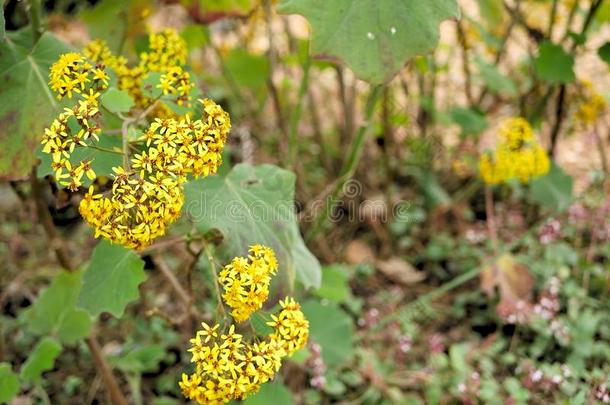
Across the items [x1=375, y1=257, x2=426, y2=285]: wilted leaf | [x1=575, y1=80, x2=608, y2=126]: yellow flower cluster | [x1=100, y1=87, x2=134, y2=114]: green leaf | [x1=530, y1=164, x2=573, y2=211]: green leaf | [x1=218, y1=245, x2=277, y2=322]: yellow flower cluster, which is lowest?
[x1=375, y1=257, x2=426, y2=285]: wilted leaf

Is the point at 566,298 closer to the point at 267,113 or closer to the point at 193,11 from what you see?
the point at 193,11

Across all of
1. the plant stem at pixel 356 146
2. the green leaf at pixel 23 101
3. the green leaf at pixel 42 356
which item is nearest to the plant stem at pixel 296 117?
the plant stem at pixel 356 146

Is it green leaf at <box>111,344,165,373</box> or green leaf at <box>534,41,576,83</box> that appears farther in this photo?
green leaf at <box>534,41,576,83</box>

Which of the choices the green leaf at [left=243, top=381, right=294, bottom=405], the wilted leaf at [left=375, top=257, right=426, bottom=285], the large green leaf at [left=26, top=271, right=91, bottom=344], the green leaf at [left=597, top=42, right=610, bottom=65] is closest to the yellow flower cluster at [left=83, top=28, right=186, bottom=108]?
the large green leaf at [left=26, top=271, right=91, bottom=344]

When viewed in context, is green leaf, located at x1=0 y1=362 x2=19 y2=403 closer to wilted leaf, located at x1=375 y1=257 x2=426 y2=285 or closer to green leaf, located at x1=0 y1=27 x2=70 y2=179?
green leaf, located at x1=0 y1=27 x2=70 y2=179

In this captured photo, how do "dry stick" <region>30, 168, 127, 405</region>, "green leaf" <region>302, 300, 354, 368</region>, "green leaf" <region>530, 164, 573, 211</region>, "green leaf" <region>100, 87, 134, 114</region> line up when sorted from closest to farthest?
"green leaf" <region>100, 87, 134, 114</region> → "dry stick" <region>30, 168, 127, 405</region> → "green leaf" <region>302, 300, 354, 368</region> → "green leaf" <region>530, 164, 573, 211</region>

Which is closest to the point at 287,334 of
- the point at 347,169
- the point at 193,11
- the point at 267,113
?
the point at 347,169

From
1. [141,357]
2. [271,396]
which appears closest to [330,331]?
[271,396]
